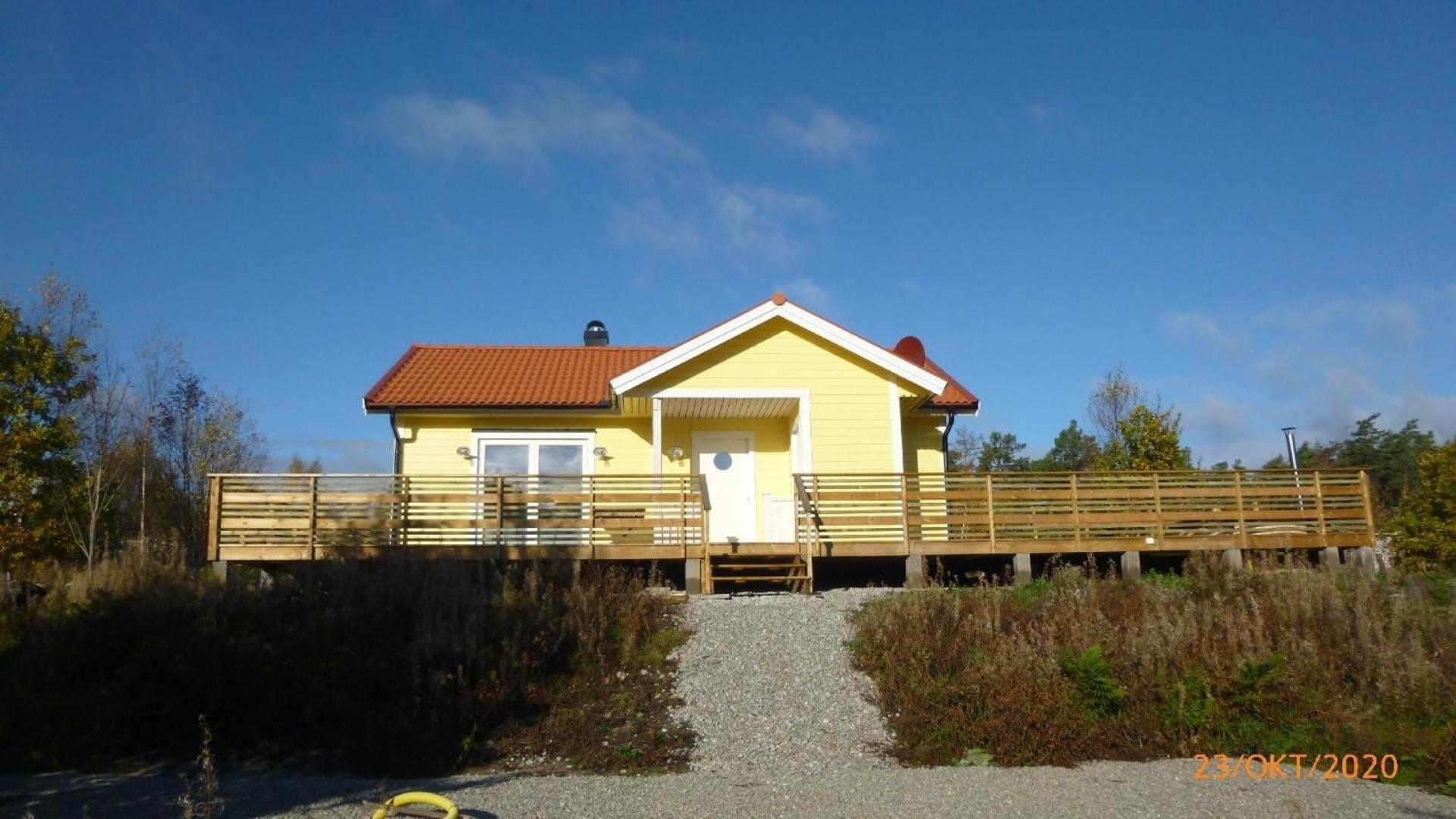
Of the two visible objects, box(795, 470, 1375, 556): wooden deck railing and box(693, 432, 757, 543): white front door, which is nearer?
box(795, 470, 1375, 556): wooden deck railing

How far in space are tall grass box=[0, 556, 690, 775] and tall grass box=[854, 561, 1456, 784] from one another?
2.68m

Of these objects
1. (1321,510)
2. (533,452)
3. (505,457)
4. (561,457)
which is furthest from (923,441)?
(505,457)

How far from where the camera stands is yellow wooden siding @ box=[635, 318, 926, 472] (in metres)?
18.2

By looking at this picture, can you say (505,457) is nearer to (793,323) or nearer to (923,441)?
(793,323)

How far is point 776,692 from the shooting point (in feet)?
36.9

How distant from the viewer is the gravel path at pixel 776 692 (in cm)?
969

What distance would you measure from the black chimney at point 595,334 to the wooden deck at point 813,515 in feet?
27.8

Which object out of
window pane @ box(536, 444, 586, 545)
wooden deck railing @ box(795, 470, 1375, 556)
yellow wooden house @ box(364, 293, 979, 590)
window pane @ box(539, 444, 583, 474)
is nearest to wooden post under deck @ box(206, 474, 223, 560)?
yellow wooden house @ box(364, 293, 979, 590)

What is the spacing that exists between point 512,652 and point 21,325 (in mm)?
19128

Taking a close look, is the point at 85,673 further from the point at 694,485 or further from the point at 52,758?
the point at 694,485

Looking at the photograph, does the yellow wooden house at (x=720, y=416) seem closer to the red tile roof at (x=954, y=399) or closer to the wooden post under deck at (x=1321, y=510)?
the red tile roof at (x=954, y=399)

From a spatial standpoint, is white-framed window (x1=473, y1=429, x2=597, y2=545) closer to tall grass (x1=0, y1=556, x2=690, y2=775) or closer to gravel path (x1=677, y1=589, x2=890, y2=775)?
gravel path (x1=677, y1=589, x2=890, y2=775)

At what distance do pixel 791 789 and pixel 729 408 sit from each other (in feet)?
35.5

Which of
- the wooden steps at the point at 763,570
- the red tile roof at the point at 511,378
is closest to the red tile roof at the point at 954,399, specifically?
the red tile roof at the point at 511,378
